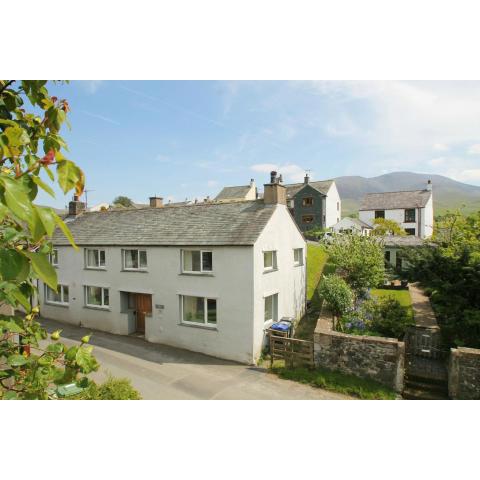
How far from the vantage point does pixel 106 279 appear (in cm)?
1791

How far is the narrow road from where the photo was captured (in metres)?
10.7

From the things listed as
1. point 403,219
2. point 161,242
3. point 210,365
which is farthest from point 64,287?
point 403,219

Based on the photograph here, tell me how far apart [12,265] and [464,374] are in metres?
12.7

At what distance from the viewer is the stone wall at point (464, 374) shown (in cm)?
990

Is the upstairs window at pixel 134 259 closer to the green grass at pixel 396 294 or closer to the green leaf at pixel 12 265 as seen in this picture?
the green grass at pixel 396 294

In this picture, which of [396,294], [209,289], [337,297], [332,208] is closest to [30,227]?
[209,289]

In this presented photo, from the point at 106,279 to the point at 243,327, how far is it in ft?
29.7

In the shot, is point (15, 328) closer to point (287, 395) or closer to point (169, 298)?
point (287, 395)

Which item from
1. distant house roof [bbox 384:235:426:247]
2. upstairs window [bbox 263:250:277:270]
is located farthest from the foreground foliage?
distant house roof [bbox 384:235:426:247]

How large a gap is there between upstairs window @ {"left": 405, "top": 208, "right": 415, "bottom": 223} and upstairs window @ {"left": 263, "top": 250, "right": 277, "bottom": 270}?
42.4 metres

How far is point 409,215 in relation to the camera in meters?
49.9

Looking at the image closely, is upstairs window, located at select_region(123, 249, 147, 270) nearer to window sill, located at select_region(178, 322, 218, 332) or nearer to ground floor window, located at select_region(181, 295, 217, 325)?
ground floor window, located at select_region(181, 295, 217, 325)

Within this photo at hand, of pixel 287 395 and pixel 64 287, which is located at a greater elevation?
pixel 64 287

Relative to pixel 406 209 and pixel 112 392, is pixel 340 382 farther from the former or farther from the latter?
pixel 406 209
